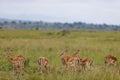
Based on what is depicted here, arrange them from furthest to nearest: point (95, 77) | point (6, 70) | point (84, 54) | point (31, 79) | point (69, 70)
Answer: point (84, 54) < point (6, 70) < point (69, 70) < point (31, 79) < point (95, 77)

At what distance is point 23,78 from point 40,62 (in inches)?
85.0

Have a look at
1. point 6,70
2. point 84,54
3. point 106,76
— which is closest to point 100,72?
point 106,76

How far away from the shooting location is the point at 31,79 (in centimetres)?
1121

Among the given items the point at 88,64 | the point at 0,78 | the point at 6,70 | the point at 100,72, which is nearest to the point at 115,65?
the point at 88,64

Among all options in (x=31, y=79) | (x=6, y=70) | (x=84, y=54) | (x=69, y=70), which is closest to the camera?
(x=31, y=79)

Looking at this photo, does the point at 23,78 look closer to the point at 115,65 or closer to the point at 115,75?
the point at 115,75

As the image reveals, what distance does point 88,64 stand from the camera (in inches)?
542

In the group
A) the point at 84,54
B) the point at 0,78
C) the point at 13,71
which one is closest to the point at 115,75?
the point at 0,78

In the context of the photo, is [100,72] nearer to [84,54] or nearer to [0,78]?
[0,78]

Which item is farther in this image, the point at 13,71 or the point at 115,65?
the point at 115,65

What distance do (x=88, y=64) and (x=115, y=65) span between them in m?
1.58

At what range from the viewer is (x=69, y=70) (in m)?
13.0

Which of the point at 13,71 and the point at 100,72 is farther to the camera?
the point at 13,71

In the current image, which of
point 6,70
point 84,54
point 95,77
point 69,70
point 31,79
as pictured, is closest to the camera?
point 95,77
